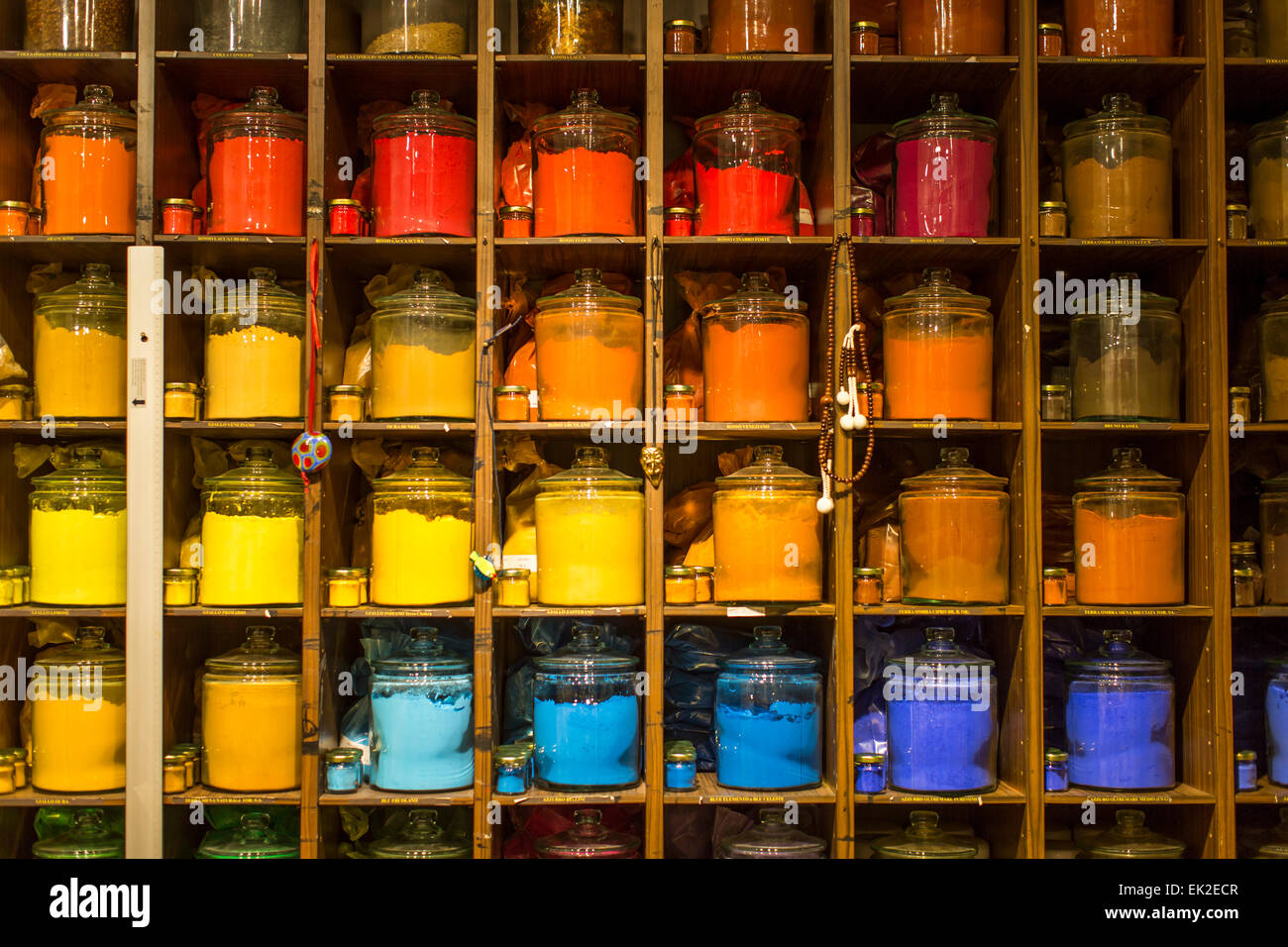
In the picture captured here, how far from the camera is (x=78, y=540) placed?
8.20 feet

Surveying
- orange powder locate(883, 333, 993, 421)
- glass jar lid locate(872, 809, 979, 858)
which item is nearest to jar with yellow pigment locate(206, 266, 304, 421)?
orange powder locate(883, 333, 993, 421)

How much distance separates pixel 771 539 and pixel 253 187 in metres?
1.51

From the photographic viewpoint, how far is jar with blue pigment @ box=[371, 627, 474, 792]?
2.45 meters

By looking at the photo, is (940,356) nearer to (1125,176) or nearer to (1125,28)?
(1125,176)

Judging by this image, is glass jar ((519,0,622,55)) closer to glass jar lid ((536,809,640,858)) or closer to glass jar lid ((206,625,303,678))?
glass jar lid ((206,625,303,678))

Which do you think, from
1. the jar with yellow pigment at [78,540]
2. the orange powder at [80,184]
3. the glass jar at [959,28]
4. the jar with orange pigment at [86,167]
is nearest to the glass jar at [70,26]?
the jar with orange pigment at [86,167]

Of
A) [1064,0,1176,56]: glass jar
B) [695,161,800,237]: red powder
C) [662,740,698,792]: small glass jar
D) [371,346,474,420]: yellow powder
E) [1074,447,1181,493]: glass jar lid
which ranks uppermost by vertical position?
[1064,0,1176,56]: glass jar

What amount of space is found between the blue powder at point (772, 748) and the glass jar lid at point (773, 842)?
13 cm

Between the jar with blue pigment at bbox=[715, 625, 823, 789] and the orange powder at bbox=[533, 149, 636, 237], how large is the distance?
3.57 feet

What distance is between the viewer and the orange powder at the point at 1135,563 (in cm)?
248

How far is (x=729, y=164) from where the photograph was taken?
2557mm

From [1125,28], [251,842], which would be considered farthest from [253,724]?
[1125,28]

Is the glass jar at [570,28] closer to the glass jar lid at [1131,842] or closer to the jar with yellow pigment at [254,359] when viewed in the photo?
the jar with yellow pigment at [254,359]
